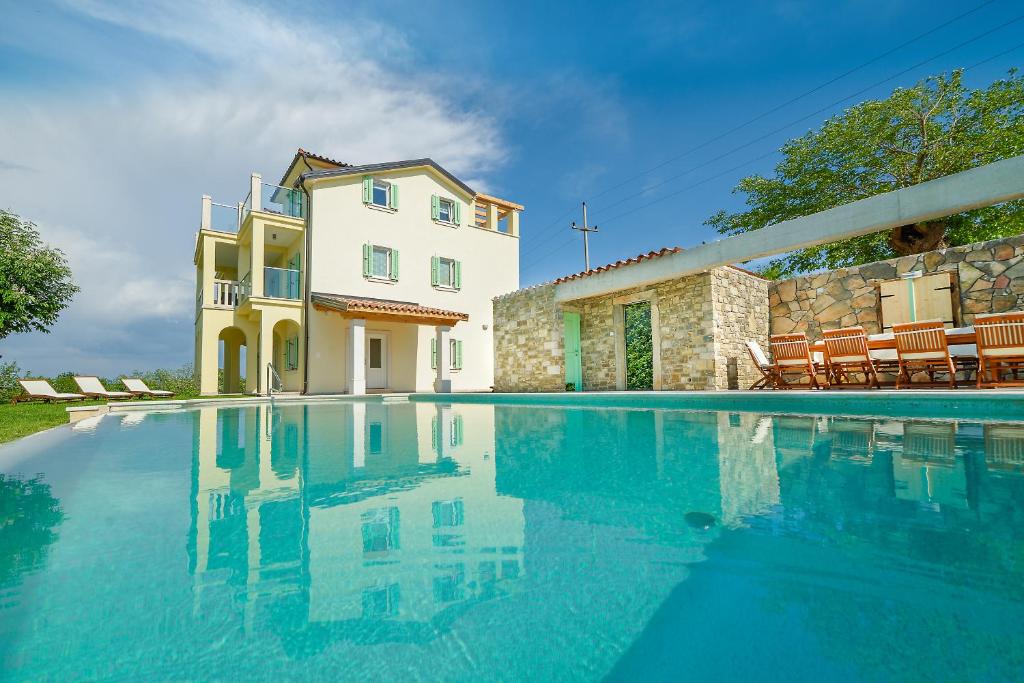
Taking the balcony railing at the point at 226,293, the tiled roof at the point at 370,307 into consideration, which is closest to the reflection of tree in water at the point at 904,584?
the tiled roof at the point at 370,307

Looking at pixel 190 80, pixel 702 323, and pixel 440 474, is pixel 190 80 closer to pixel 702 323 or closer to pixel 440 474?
pixel 440 474

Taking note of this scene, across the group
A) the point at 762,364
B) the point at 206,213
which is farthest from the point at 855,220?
the point at 206,213

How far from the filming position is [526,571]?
4.83 ft

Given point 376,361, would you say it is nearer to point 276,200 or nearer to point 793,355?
point 276,200

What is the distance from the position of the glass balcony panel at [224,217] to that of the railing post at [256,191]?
1901mm

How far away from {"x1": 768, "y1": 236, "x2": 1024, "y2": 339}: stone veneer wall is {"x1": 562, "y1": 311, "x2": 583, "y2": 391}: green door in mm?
5081

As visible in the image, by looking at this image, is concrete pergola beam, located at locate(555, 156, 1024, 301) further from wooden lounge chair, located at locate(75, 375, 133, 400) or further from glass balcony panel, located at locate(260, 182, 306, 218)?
wooden lounge chair, located at locate(75, 375, 133, 400)

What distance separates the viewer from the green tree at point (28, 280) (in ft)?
47.5

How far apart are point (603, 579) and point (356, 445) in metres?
3.41

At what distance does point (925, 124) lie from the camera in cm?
1608

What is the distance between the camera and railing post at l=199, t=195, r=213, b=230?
16000 millimetres

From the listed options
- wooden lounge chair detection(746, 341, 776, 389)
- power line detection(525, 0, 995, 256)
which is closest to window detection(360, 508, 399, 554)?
wooden lounge chair detection(746, 341, 776, 389)

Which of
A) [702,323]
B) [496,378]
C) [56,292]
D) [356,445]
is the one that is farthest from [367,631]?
[56,292]

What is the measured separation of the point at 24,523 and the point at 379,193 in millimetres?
16645
